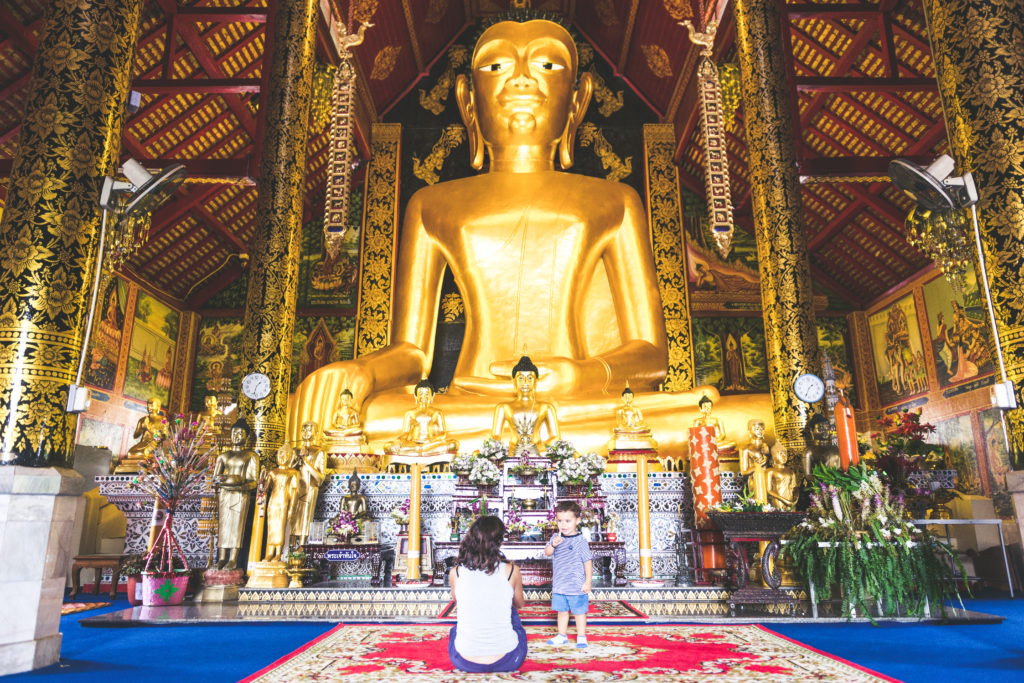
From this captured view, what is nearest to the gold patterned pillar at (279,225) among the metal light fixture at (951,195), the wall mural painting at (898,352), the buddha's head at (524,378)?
the buddha's head at (524,378)

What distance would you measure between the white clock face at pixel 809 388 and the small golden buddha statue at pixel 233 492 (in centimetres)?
382

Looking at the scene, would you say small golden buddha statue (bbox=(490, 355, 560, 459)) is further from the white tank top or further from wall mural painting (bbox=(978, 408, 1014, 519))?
wall mural painting (bbox=(978, 408, 1014, 519))

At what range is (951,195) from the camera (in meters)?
3.44

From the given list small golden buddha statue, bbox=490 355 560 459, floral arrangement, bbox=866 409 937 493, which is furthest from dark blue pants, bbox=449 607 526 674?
floral arrangement, bbox=866 409 937 493

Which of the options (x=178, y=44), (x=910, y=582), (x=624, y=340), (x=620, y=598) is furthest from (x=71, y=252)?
(x=178, y=44)

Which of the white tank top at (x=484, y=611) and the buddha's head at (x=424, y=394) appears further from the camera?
the buddha's head at (x=424, y=394)

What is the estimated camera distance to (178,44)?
7.88 metres

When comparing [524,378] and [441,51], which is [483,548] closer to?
[524,378]

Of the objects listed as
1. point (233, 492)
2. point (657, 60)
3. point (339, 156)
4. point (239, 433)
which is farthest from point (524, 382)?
point (657, 60)

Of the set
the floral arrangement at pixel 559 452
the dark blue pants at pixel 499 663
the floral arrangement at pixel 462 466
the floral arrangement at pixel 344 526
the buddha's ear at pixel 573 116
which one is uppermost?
the buddha's ear at pixel 573 116

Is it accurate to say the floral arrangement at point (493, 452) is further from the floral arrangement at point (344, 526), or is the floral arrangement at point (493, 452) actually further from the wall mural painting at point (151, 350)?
the wall mural painting at point (151, 350)

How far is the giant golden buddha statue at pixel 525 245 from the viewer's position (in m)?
7.44

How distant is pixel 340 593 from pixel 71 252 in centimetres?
221

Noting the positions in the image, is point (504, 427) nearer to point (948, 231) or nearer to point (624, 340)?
point (624, 340)
